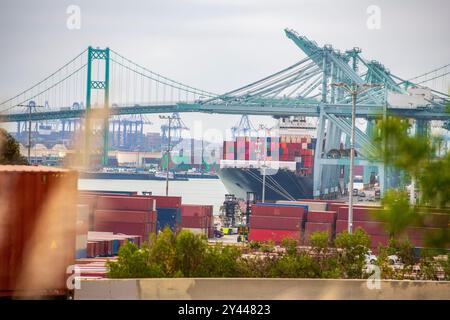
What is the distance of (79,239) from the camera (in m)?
39.1

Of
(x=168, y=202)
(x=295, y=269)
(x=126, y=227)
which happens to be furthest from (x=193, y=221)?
(x=295, y=269)

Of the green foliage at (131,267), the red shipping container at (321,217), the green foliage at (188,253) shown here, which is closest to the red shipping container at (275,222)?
the red shipping container at (321,217)

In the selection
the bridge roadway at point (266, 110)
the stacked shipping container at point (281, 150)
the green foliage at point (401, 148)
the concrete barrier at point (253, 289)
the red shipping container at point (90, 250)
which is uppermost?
the bridge roadway at point (266, 110)

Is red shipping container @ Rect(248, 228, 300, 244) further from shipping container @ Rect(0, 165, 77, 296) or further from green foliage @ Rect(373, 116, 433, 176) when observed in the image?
green foliage @ Rect(373, 116, 433, 176)

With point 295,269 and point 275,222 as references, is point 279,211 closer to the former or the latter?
point 275,222

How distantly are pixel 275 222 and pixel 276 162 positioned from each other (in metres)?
60.6

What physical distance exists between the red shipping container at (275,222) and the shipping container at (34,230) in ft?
115

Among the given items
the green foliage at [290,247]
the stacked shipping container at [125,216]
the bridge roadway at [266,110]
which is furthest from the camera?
the bridge roadway at [266,110]

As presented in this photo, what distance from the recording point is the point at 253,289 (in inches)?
725

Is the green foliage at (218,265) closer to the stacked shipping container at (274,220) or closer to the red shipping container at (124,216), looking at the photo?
the stacked shipping container at (274,220)

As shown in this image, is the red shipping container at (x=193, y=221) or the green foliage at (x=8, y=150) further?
the red shipping container at (x=193, y=221)

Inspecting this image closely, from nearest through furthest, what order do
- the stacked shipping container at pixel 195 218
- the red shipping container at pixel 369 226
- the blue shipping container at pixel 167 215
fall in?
the red shipping container at pixel 369 226 < the blue shipping container at pixel 167 215 < the stacked shipping container at pixel 195 218

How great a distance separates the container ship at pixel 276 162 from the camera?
108 meters
